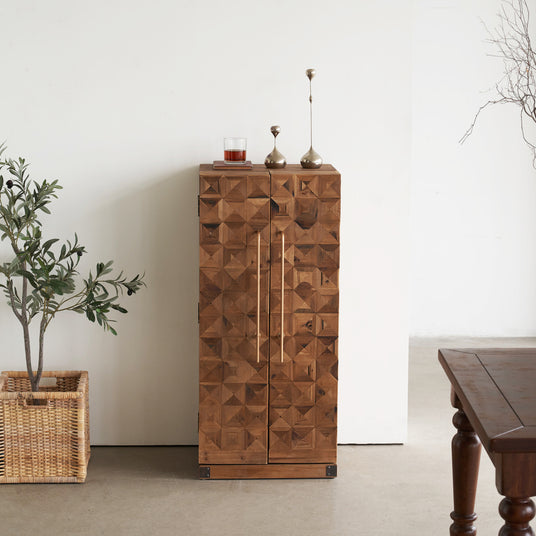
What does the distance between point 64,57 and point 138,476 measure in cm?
218

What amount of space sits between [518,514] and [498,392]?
42 centimetres

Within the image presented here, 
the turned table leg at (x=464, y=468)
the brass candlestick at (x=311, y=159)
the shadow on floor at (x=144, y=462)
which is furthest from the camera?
the shadow on floor at (x=144, y=462)

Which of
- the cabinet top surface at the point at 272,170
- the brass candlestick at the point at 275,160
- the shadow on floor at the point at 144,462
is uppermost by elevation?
the brass candlestick at the point at 275,160

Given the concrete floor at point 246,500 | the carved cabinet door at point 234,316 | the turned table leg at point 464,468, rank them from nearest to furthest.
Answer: the turned table leg at point 464,468
the concrete floor at point 246,500
the carved cabinet door at point 234,316

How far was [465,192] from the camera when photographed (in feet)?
21.9

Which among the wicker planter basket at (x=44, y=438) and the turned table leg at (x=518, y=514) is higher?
the turned table leg at (x=518, y=514)

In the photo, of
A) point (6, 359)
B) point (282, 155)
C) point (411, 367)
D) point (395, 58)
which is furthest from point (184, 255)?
point (411, 367)

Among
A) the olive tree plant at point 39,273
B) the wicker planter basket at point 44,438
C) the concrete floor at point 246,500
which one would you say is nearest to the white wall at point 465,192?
the concrete floor at point 246,500

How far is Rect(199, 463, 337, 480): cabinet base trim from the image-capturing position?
4230 millimetres

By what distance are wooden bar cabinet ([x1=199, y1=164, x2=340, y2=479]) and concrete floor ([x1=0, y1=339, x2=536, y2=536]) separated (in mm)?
164

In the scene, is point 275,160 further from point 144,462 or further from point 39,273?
point 144,462

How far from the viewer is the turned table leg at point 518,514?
7.82ft

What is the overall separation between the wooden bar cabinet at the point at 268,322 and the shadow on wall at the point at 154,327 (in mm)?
437

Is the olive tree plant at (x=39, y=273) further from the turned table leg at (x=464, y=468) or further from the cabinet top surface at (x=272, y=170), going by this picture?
the turned table leg at (x=464, y=468)
